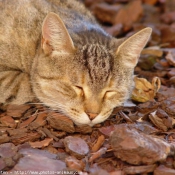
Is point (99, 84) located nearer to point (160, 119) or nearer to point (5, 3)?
→ point (160, 119)

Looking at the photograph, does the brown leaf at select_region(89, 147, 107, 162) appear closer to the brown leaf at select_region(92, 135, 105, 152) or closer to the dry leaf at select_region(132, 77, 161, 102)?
the brown leaf at select_region(92, 135, 105, 152)

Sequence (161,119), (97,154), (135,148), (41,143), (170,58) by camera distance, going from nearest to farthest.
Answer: (135,148) → (97,154) → (41,143) → (161,119) → (170,58)

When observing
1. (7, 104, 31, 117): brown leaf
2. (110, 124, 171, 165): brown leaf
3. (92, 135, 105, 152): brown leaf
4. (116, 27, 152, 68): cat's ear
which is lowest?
(7, 104, 31, 117): brown leaf

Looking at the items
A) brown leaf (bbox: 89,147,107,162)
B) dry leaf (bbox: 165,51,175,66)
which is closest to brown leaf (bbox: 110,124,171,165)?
brown leaf (bbox: 89,147,107,162)

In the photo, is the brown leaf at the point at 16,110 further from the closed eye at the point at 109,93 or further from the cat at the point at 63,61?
the closed eye at the point at 109,93

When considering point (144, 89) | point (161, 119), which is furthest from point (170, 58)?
point (161, 119)

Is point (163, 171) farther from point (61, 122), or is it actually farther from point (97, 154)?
point (61, 122)
